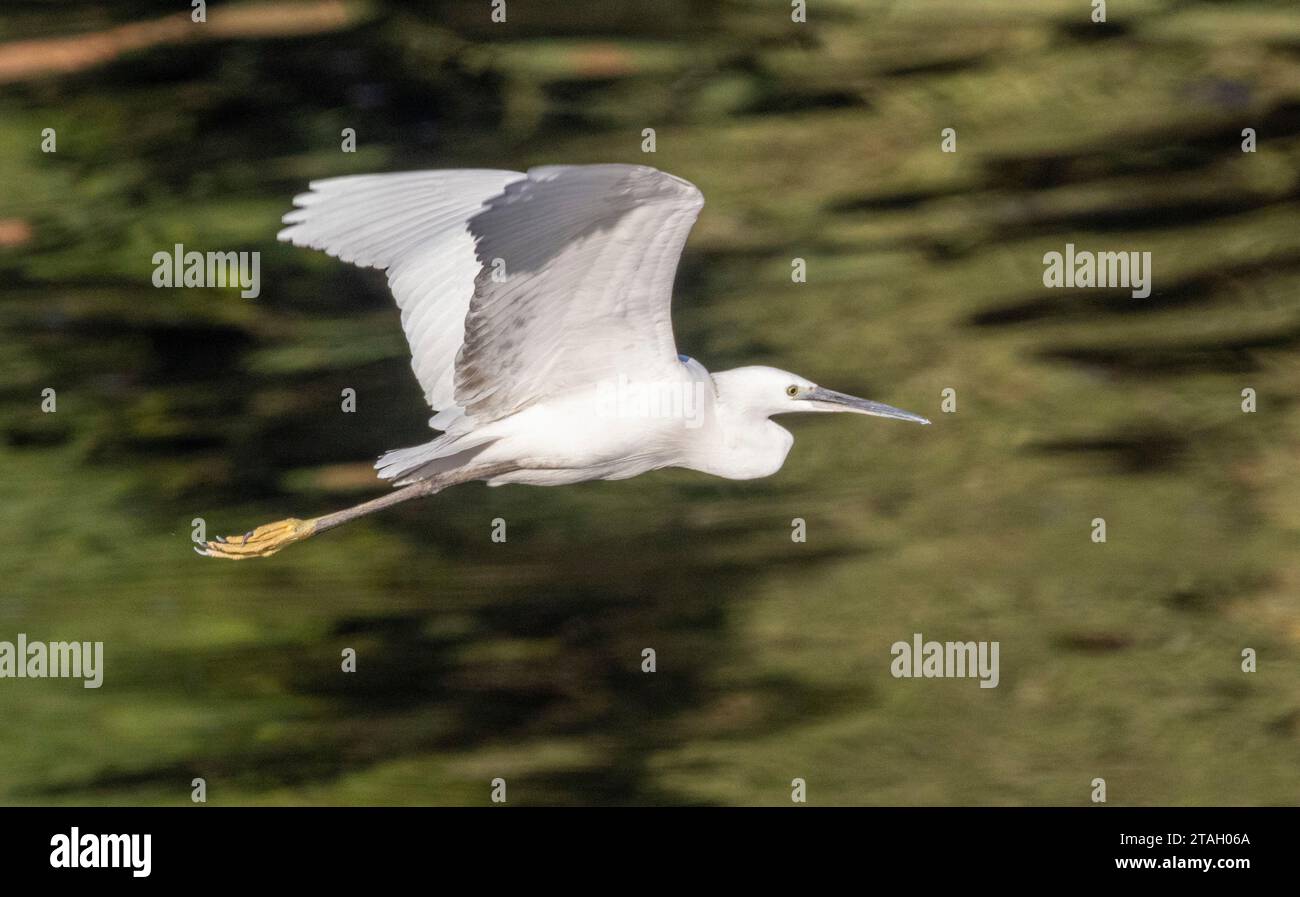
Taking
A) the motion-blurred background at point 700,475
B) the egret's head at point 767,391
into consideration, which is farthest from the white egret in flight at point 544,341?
the motion-blurred background at point 700,475

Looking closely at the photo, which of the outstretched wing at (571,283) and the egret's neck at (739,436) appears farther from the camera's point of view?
the egret's neck at (739,436)

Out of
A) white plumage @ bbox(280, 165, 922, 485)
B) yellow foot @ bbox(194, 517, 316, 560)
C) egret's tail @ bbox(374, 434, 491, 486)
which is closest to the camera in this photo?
white plumage @ bbox(280, 165, 922, 485)

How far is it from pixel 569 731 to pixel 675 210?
298cm

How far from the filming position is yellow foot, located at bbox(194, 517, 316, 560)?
14.9 ft

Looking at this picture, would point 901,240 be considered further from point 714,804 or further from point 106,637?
point 106,637

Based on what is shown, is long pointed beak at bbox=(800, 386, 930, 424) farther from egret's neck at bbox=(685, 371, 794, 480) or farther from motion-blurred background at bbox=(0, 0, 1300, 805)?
motion-blurred background at bbox=(0, 0, 1300, 805)

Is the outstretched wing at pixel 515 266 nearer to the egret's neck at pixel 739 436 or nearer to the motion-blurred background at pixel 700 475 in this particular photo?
the egret's neck at pixel 739 436

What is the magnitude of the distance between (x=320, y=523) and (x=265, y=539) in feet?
0.58

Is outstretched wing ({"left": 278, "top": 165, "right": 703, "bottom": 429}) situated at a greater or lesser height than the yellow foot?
greater

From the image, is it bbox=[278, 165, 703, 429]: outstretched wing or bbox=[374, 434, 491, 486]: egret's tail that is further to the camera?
bbox=[374, 434, 491, 486]: egret's tail

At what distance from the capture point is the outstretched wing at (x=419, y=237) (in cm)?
418

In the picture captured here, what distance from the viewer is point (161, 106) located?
9180mm

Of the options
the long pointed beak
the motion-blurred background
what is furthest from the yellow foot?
the motion-blurred background

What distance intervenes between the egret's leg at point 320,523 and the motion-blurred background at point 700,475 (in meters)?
1.77
